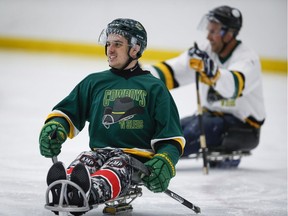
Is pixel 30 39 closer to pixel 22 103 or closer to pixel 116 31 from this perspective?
pixel 22 103

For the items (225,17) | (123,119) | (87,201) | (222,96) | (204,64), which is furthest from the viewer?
(225,17)

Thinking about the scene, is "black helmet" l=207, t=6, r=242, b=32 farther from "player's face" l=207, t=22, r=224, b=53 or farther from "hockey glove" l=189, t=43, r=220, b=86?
"hockey glove" l=189, t=43, r=220, b=86

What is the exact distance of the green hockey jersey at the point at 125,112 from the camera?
109 inches

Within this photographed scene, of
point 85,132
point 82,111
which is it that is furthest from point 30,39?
point 82,111

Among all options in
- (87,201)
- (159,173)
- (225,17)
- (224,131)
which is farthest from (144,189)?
(225,17)

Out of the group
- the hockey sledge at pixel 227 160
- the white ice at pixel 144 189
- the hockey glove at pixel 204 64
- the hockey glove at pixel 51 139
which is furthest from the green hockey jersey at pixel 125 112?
the hockey sledge at pixel 227 160

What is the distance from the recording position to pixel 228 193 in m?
3.75

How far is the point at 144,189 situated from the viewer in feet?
11.9

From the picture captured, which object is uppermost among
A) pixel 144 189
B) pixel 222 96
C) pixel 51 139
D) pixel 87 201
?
pixel 222 96

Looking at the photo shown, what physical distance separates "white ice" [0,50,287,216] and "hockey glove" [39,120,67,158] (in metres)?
0.29

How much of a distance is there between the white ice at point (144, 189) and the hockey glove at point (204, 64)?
0.56m

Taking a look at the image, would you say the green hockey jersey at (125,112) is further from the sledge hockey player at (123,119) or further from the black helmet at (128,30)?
the black helmet at (128,30)

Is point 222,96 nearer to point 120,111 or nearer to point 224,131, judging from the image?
point 224,131

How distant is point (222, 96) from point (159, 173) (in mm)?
1964
